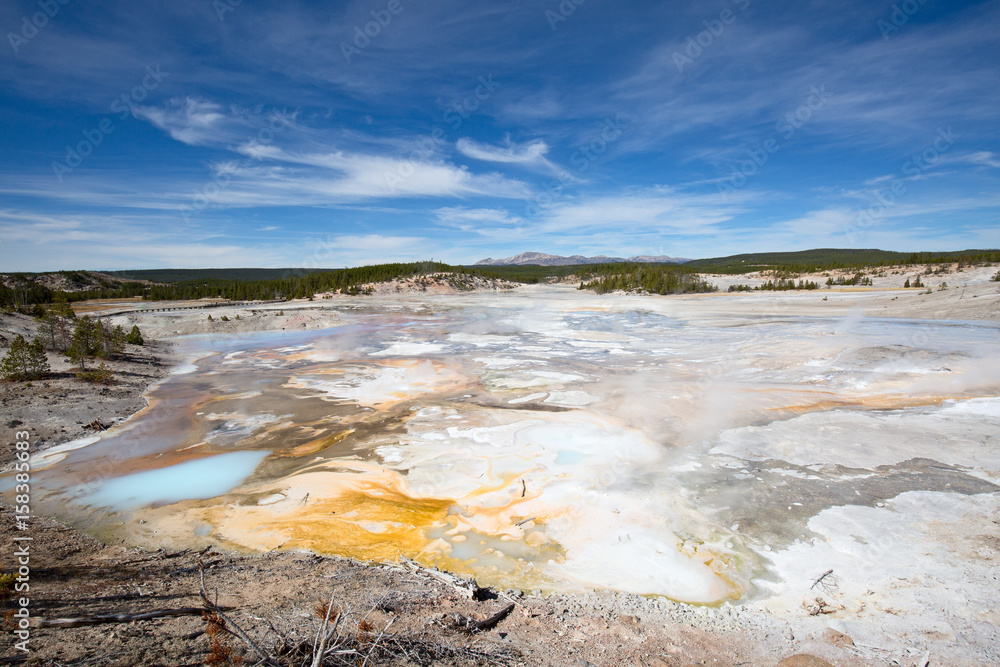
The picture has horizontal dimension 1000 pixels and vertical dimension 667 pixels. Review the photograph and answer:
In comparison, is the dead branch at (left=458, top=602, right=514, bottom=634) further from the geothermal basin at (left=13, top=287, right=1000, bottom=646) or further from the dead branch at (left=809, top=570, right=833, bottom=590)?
the dead branch at (left=809, top=570, right=833, bottom=590)

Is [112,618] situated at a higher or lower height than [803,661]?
higher

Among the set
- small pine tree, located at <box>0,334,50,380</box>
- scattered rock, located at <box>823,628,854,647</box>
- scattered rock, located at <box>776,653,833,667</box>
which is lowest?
scattered rock, located at <box>823,628,854,647</box>

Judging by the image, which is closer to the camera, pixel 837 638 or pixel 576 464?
pixel 837 638

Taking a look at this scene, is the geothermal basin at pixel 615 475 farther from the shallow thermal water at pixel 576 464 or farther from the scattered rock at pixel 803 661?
the scattered rock at pixel 803 661

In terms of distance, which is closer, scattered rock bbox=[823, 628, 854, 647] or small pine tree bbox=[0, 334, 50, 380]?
scattered rock bbox=[823, 628, 854, 647]

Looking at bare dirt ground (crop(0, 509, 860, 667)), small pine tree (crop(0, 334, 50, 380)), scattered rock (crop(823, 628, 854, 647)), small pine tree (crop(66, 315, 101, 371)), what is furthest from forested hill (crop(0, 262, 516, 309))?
scattered rock (crop(823, 628, 854, 647))

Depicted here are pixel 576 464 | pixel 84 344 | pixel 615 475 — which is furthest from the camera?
pixel 84 344

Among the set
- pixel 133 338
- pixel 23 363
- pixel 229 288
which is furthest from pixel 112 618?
pixel 229 288

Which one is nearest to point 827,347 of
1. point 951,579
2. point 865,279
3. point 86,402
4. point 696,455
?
point 696,455

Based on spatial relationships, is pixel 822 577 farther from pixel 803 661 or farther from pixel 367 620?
pixel 367 620
